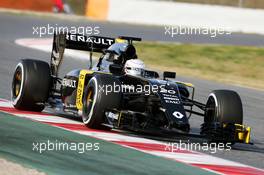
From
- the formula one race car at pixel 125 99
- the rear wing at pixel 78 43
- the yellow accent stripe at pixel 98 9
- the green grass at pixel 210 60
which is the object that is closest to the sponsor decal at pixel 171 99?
the formula one race car at pixel 125 99

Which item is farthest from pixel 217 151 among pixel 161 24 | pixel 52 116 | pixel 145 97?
pixel 161 24

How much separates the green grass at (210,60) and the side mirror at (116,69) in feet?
30.3

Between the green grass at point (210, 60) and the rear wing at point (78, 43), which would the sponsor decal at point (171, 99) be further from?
the green grass at point (210, 60)

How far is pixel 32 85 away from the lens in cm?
1248

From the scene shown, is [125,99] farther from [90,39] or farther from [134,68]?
[90,39]

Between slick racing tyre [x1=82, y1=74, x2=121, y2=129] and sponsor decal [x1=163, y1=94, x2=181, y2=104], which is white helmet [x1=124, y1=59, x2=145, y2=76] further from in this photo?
sponsor decal [x1=163, y1=94, x2=181, y2=104]

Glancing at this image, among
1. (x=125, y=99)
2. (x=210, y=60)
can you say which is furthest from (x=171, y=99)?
(x=210, y=60)

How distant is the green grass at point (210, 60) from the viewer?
882 inches

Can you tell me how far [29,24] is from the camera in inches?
1220

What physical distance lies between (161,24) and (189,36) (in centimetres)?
315

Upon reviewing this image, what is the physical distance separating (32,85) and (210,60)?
13.2 m

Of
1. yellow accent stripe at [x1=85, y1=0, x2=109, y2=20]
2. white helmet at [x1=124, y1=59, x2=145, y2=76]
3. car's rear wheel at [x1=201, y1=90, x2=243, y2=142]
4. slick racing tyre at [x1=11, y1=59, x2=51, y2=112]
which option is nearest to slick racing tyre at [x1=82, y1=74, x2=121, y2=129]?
white helmet at [x1=124, y1=59, x2=145, y2=76]

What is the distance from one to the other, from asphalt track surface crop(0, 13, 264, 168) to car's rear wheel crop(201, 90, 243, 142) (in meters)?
0.28

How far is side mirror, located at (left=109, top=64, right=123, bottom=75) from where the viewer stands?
12086 millimetres
